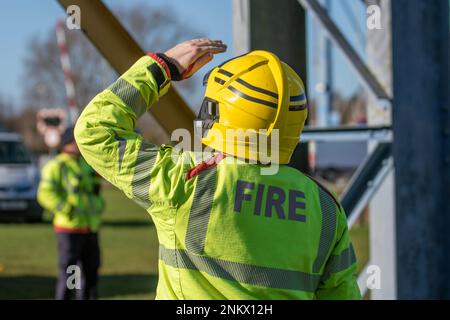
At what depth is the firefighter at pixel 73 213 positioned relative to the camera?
6.77m

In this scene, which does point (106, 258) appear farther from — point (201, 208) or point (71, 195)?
point (201, 208)

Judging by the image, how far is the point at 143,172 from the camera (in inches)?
82.1

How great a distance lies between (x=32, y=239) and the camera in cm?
1295

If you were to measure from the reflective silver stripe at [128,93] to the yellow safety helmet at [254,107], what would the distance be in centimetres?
21

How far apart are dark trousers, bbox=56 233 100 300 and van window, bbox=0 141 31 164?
937 centimetres

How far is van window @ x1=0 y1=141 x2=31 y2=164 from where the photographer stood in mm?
15758

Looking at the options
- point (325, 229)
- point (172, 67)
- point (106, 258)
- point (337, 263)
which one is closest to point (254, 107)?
point (172, 67)

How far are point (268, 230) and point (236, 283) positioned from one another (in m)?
0.18

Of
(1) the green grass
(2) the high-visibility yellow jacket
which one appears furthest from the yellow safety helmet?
(1) the green grass

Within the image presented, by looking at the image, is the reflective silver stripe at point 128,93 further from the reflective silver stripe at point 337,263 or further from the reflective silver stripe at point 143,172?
the reflective silver stripe at point 337,263

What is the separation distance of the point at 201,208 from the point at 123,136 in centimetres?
30

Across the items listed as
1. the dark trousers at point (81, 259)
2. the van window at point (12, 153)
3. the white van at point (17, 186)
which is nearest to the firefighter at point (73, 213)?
the dark trousers at point (81, 259)
